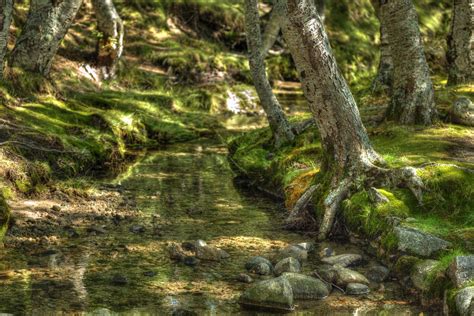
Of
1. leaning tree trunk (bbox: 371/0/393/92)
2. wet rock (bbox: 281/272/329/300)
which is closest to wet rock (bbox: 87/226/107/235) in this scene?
wet rock (bbox: 281/272/329/300)

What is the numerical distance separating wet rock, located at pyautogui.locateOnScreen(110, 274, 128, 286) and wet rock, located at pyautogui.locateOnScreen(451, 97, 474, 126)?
7881 mm

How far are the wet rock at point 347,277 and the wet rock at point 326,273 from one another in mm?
38

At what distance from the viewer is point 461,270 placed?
7.18 m

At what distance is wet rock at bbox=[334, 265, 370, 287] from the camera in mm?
8195

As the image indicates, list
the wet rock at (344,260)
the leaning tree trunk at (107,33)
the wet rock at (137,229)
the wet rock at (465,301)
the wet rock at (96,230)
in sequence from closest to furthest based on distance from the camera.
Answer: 1. the wet rock at (465,301)
2. the wet rock at (344,260)
3. the wet rock at (96,230)
4. the wet rock at (137,229)
5. the leaning tree trunk at (107,33)

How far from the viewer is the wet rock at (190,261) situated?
8961 millimetres

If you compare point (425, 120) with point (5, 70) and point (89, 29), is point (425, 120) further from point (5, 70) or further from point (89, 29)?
A: point (89, 29)

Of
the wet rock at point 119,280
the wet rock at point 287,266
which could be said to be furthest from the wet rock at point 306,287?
the wet rock at point 119,280

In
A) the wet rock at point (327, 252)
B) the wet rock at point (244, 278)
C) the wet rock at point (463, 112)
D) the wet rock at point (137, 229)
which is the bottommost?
the wet rock at point (244, 278)

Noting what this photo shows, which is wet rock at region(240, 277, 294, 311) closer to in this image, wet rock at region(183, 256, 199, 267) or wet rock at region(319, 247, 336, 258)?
wet rock at region(183, 256, 199, 267)

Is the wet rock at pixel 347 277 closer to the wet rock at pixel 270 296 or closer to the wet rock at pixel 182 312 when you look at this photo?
the wet rock at pixel 270 296

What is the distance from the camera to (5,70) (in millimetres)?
14852

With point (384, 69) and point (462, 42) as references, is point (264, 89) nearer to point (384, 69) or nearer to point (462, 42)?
point (384, 69)

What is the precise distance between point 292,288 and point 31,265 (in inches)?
130
